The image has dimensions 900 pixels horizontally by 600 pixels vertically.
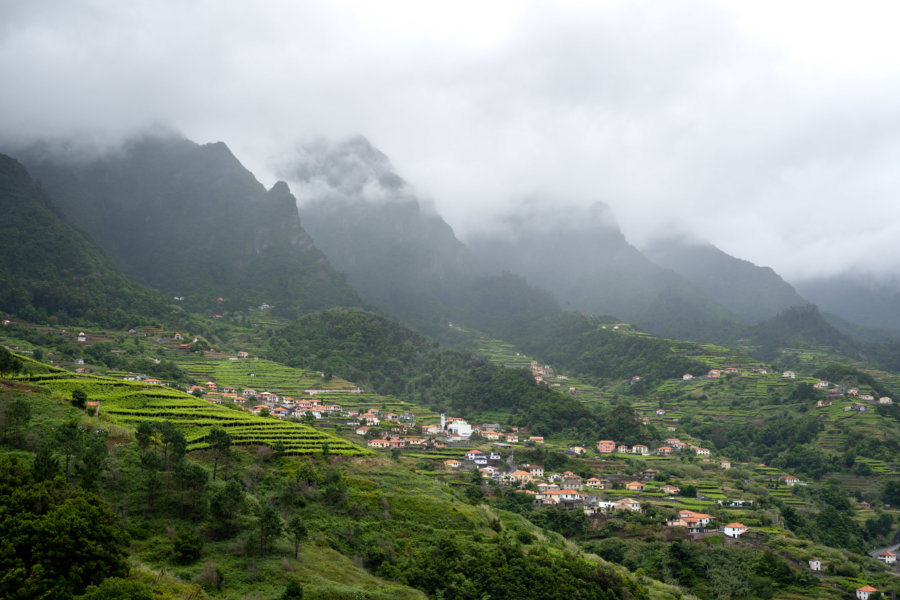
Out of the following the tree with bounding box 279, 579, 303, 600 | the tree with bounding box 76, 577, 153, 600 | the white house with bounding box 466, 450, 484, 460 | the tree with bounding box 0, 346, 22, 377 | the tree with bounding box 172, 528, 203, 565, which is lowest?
the white house with bounding box 466, 450, 484, 460

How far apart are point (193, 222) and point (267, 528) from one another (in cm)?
15254

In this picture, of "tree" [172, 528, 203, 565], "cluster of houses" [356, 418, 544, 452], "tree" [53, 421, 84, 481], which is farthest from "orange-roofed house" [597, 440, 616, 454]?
"tree" [53, 421, 84, 481]

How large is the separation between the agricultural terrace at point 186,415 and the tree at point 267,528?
10235 mm

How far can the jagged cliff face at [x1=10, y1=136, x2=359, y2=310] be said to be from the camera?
143 metres

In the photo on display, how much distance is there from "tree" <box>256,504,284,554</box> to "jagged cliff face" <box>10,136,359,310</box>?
116 meters

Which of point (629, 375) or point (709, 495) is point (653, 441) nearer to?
point (709, 495)

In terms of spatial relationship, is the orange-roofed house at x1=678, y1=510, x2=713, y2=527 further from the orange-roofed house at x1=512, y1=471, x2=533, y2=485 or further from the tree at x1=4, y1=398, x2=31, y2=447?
the tree at x1=4, y1=398, x2=31, y2=447

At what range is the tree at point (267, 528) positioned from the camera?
26.5 m

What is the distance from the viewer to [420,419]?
84.5m

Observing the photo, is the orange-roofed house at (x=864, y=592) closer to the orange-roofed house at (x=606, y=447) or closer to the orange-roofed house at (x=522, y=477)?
the orange-roofed house at (x=522, y=477)

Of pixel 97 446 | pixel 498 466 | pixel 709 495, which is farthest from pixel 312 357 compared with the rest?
pixel 97 446

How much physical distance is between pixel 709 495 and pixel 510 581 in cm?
3607

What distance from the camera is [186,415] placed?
40.2 metres

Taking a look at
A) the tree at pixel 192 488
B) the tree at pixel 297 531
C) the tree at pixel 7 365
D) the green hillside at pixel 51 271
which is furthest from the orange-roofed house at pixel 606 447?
the green hillside at pixel 51 271
